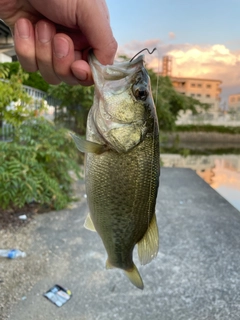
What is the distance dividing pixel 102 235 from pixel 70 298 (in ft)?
7.22

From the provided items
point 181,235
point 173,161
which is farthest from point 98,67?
point 173,161

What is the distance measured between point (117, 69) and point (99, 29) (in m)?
0.18

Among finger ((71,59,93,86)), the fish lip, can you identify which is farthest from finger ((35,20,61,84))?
the fish lip

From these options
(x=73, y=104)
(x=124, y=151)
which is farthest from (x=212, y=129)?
(x=124, y=151)

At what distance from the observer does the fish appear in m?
1.36

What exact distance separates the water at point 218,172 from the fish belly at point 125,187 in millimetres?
6038

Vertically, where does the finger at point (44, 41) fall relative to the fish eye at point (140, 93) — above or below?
above

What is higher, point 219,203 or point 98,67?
point 98,67

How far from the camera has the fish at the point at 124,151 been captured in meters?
1.36

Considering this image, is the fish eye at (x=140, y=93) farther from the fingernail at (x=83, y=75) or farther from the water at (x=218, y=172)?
the water at (x=218, y=172)

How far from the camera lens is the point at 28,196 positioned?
496 centimetres

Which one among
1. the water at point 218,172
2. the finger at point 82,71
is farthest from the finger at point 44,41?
the water at point 218,172

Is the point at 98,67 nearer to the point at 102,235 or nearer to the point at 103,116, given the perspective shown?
the point at 103,116

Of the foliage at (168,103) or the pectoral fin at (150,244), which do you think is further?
the foliage at (168,103)
